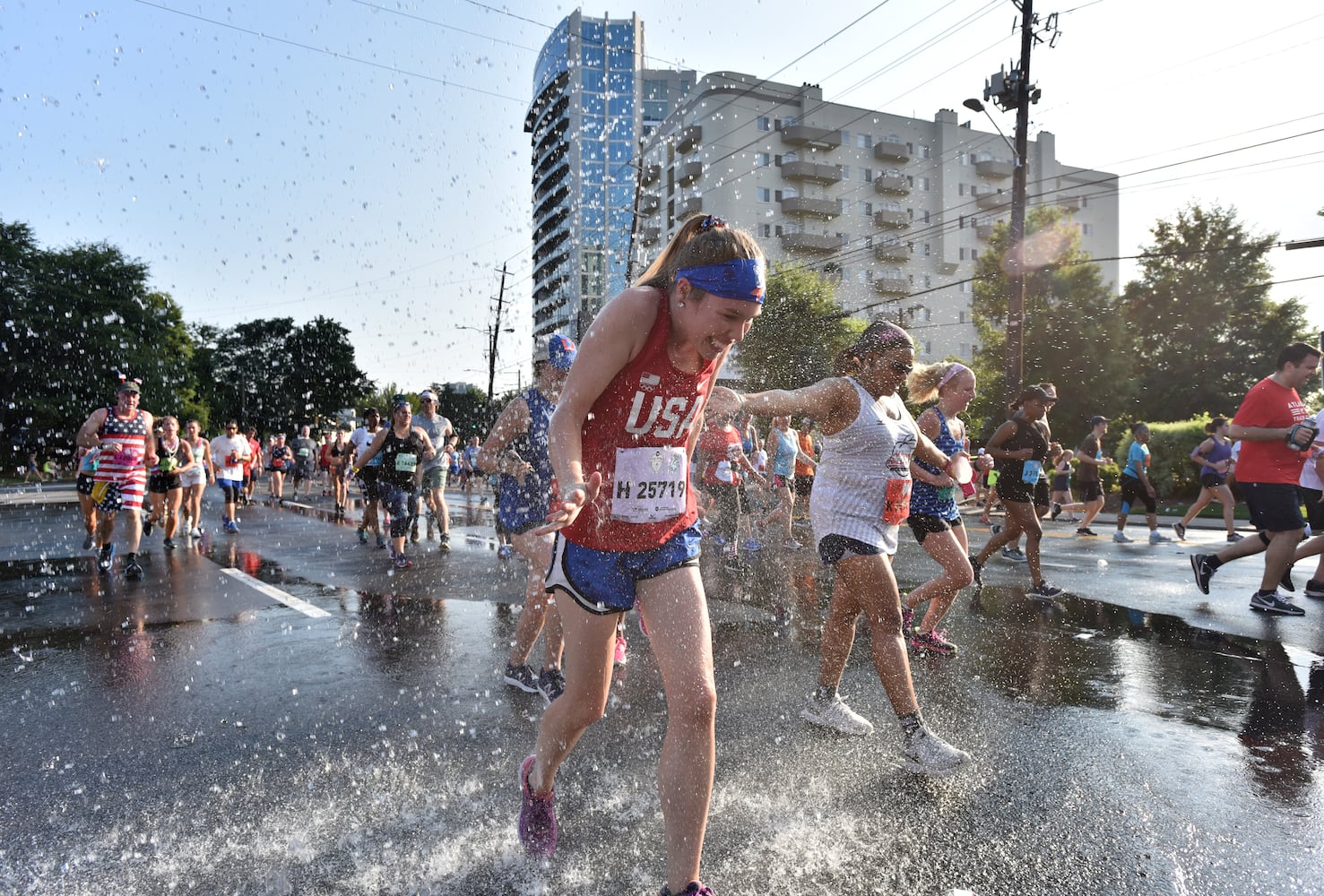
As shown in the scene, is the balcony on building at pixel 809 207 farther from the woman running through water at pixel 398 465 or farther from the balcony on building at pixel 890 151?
the woman running through water at pixel 398 465

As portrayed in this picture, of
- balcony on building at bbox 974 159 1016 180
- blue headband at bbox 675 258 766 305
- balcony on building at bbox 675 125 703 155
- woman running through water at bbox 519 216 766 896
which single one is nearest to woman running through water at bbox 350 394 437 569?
woman running through water at bbox 519 216 766 896

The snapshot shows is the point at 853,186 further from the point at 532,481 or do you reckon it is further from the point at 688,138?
the point at 532,481

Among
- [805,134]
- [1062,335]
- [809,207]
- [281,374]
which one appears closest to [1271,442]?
[1062,335]

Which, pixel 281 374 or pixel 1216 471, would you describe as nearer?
pixel 1216 471

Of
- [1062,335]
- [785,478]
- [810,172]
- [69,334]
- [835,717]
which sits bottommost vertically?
[835,717]

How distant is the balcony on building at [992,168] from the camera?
232ft

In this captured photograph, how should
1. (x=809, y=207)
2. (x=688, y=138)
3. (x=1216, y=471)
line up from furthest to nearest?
(x=809, y=207) < (x=688, y=138) < (x=1216, y=471)

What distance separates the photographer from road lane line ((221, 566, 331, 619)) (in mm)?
6637

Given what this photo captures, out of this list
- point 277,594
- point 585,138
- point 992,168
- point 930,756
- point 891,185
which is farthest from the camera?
point 585,138

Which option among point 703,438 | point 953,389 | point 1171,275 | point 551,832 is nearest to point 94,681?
point 551,832

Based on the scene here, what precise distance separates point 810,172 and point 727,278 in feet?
217

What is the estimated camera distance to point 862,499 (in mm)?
3656

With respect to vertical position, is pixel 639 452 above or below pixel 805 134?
below

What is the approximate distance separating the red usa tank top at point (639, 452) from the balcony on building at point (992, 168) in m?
77.2
